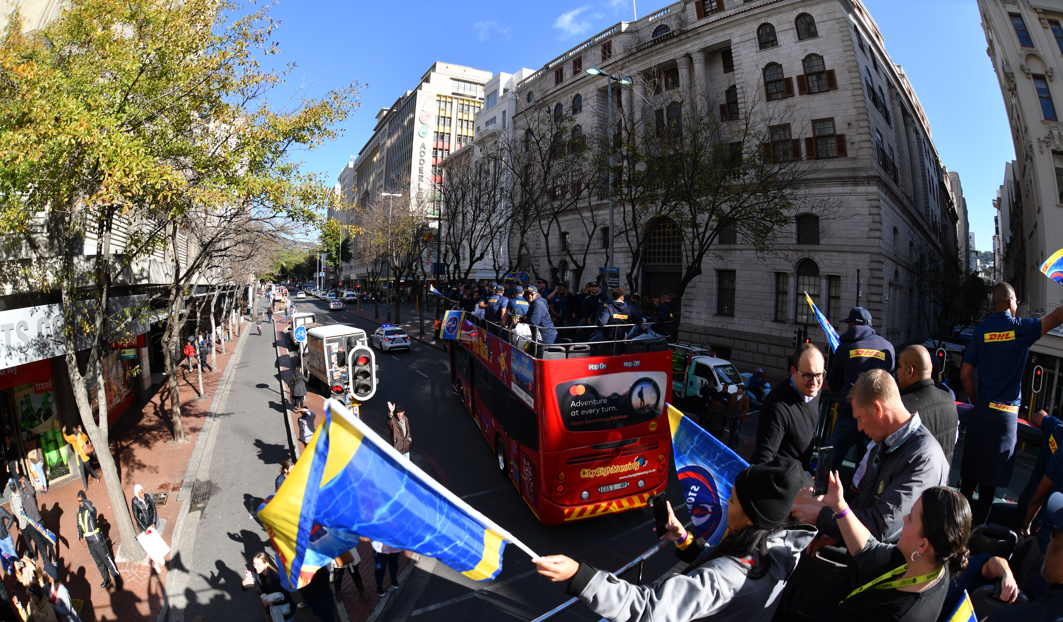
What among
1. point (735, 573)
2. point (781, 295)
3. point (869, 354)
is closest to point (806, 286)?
point (781, 295)

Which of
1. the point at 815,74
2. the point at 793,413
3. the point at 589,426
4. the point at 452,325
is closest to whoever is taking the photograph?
the point at 793,413

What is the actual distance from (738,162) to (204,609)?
1852 centimetres

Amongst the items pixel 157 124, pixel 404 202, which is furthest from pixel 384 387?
pixel 404 202

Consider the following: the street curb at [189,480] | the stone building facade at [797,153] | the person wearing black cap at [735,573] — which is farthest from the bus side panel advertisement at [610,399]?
the stone building facade at [797,153]

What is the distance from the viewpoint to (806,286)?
2375cm

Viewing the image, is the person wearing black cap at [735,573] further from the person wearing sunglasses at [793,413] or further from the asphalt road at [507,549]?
the asphalt road at [507,549]

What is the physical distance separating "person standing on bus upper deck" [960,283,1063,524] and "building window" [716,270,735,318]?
21.7 m

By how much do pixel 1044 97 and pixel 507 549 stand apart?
25632mm

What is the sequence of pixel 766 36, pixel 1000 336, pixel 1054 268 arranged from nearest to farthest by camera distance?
pixel 1000 336, pixel 1054 268, pixel 766 36

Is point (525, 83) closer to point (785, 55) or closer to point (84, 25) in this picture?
point (785, 55)

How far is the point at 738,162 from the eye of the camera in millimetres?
17656

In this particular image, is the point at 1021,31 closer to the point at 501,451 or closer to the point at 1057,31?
the point at 1057,31

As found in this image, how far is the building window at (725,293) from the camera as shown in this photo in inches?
1036

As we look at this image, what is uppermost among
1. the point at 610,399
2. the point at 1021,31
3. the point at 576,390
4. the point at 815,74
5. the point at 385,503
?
the point at 815,74
